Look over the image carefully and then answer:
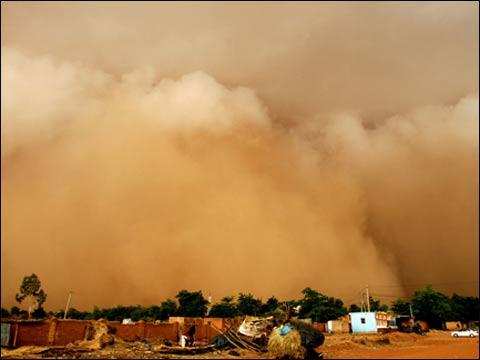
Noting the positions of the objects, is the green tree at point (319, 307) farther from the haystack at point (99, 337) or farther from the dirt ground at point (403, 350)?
the haystack at point (99, 337)

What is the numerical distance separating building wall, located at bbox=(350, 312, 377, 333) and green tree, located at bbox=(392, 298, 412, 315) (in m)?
17.8

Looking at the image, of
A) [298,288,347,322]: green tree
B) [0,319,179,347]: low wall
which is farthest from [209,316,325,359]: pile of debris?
[298,288,347,322]: green tree

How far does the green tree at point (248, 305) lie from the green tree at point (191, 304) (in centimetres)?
697

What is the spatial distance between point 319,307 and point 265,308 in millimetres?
14693

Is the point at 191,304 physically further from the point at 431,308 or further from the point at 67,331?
the point at 67,331

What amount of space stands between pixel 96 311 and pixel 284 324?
8071 cm

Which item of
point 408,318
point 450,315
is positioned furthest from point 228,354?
point 450,315

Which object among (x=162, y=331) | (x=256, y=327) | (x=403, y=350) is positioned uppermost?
(x=256, y=327)

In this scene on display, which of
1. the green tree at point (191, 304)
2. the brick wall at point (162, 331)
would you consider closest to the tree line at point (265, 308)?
the green tree at point (191, 304)

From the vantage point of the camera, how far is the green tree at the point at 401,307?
229ft

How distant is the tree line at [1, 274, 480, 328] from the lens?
221 feet

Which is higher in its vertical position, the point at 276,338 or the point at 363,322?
the point at 363,322

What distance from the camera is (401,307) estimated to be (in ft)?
234

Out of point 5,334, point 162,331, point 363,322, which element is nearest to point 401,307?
point 363,322
